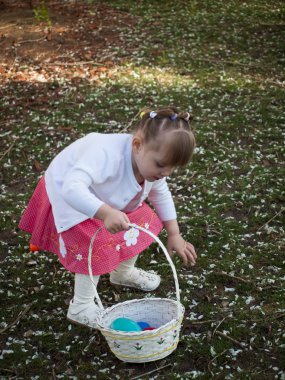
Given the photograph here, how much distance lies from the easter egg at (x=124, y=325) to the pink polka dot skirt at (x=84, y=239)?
0.89ft

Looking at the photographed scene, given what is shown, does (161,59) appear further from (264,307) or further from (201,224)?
(264,307)

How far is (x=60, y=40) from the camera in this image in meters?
8.44

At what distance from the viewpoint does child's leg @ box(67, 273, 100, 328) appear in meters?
3.17

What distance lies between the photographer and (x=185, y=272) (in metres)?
3.77

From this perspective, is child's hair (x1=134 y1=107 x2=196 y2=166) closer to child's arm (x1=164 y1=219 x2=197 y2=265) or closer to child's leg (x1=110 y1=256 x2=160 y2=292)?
child's arm (x1=164 y1=219 x2=197 y2=265)

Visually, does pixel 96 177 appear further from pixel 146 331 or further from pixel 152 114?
pixel 146 331

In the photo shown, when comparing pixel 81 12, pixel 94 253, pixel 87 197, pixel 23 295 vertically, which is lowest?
pixel 81 12

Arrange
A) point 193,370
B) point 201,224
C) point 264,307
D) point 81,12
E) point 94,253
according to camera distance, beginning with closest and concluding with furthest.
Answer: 1. point 193,370
2. point 94,253
3. point 264,307
4. point 201,224
5. point 81,12

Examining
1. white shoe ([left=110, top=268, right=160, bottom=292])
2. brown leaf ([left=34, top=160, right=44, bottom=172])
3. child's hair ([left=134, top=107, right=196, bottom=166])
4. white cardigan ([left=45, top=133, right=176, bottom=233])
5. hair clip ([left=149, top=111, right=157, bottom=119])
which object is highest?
hair clip ([left=149, top=111, right=157, bottom=119])

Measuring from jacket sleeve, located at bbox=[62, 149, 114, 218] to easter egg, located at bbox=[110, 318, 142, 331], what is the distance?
0.62m

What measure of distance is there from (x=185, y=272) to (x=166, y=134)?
129 cm

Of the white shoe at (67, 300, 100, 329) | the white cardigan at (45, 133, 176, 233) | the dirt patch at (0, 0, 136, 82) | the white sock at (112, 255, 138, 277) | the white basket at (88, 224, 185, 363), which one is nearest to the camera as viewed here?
the white basket at (88, 224, 185, 363)

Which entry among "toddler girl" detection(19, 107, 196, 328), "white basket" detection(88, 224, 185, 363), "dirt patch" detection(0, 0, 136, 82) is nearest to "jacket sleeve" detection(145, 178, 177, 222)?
"toddler girl" detection(19, 107, 196, 328)

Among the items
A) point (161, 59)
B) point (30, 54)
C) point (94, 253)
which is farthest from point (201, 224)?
point (30, 54)
